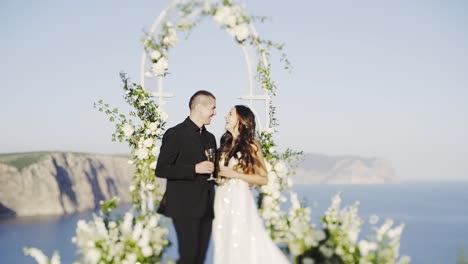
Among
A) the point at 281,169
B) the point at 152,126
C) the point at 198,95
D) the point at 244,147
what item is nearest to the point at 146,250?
the point at 244,147

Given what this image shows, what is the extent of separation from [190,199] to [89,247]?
3.24 ft

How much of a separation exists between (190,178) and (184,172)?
0.07m

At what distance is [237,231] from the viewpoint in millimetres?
5008

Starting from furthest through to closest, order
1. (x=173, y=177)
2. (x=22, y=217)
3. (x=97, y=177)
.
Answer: (x=97, y=177)
(x=22, y=217)
(x=173, y=177)

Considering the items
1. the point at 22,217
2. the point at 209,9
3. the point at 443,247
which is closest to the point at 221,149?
the point at 209,9

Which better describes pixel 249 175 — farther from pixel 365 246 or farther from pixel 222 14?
pixel 222 14

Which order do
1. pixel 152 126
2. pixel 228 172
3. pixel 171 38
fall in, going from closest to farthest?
pixel 228 172, pixel 171 38, pixel 152 126

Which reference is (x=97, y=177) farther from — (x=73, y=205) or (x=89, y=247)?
(x=89, y=247)

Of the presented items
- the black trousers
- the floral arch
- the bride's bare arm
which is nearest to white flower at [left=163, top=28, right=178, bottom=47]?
the floral arch

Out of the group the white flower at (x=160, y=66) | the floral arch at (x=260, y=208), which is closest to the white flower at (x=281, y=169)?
the floral arch at (x=260, y=208)

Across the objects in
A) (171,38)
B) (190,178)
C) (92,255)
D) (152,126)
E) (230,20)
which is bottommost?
(92,255)

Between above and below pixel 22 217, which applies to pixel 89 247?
above

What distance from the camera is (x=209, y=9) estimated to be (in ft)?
19.6

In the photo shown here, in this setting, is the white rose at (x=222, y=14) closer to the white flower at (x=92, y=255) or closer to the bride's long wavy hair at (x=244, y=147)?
the bride's long wavy hair at (x=244, y=147)
